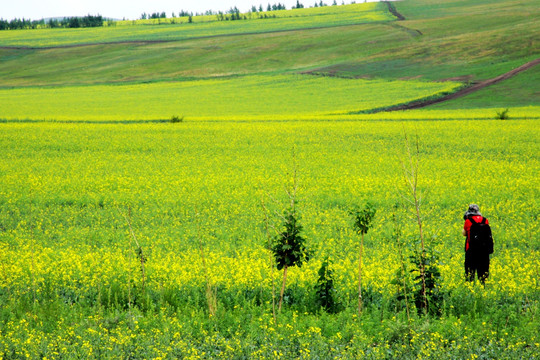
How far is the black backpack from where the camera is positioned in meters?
8.81

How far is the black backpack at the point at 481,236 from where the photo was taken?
8.81 metres

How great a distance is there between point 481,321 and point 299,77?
73826 mm

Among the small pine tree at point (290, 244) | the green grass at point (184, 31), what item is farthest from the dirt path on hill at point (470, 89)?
the green grass at point (184, 31)

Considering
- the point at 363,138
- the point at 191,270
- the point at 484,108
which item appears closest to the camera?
the point at 191,270

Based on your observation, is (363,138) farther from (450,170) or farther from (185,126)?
(185,126)

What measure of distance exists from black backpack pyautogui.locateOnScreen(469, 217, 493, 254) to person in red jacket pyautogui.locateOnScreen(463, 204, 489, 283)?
2.3 inches

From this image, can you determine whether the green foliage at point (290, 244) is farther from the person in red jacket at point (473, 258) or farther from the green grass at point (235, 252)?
the person in red jacket at point (473, 258)

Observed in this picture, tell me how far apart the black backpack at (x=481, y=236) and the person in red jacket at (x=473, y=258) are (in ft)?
0.19

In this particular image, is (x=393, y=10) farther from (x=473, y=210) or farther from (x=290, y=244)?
(x=290, y=244)

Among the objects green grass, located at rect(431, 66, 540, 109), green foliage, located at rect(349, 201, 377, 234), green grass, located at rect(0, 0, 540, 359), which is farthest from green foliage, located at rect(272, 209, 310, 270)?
green grass, located at rect(431, 66, 540, 109)

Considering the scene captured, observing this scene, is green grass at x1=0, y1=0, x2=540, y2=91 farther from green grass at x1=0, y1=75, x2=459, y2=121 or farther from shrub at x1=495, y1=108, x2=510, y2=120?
shrub at x1=495, y1=108, x2=510, y2=120

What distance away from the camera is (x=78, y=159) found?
85.7 ft

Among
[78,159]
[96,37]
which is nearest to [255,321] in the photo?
[78,159]

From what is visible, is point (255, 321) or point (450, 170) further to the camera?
point (450, 170)
